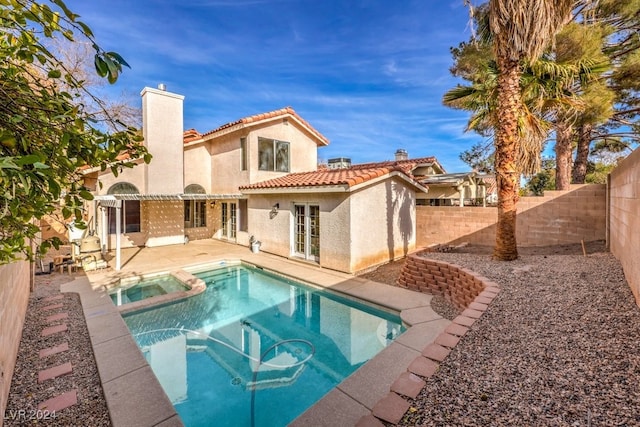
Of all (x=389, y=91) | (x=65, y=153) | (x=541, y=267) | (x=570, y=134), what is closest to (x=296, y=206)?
(x=541, y=267)

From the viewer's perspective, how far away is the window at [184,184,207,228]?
2352cm

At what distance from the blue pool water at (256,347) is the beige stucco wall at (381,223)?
347cm

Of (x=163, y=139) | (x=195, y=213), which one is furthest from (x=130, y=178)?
(x=195, y=213)

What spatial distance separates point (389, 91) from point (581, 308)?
32.2 m

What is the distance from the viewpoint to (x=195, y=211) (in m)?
24.5

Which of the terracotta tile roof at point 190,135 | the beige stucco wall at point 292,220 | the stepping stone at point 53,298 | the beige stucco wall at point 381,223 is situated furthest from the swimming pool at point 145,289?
the terracotta tile roof at point 190,135

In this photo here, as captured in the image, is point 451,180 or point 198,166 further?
point 198,166

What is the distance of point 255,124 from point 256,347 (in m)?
15.5

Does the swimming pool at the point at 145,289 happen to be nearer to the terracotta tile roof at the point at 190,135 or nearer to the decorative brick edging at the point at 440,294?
the decorative brick edging at the point at 440,294

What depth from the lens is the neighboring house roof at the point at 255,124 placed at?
65.2 ft

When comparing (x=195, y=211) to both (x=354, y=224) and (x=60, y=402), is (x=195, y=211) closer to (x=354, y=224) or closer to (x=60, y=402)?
(x=354, y=224)

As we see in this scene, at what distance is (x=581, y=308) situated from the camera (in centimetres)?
625

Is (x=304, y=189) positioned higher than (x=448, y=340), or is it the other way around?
(x=304, y=189)

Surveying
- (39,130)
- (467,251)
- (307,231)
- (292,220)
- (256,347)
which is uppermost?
(39,130)
